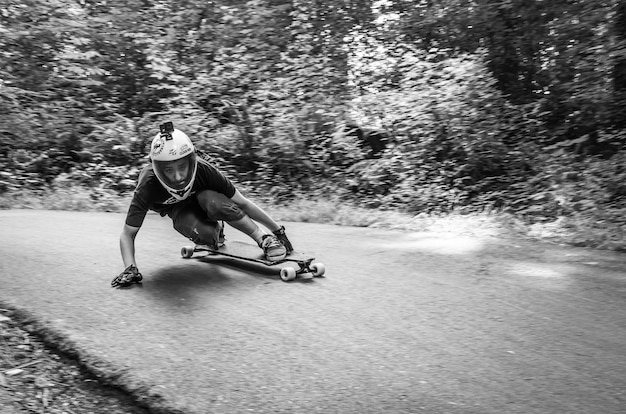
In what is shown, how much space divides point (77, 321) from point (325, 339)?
1.70 metres

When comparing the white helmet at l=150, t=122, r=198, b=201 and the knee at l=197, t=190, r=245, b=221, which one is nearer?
the white helmet at l=150, t=122, r=198, b=201

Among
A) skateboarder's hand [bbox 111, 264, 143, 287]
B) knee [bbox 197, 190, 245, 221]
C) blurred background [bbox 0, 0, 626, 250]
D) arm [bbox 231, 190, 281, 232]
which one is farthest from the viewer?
blurred background [bbox 0, 0, 626, 250]

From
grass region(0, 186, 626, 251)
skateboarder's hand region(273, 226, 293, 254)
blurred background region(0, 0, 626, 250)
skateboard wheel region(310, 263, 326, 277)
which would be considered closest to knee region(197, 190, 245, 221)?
skateboarder's hand region(273, 226, 293, 254)

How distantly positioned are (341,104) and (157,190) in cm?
771

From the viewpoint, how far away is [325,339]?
380 cm

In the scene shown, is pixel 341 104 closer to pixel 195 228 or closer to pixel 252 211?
pixel 252 211

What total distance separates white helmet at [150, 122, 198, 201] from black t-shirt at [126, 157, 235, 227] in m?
0.15

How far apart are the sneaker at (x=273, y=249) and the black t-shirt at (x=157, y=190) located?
546 millimetres

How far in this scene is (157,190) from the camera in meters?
5.09

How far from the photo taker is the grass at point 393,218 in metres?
7.21

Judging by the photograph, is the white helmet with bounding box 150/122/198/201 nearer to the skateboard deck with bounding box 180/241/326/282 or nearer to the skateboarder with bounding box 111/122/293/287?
the skateboarder with bounding box 111/122/293/287

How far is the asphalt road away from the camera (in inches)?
120

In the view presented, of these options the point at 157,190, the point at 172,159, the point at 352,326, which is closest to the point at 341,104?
the point at 157,190

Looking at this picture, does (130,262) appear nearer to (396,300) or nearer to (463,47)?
(396,300)
